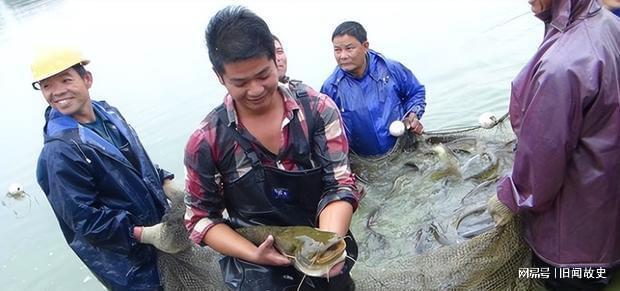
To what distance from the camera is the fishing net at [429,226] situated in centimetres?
296

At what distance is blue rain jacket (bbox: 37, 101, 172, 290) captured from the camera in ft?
9.30

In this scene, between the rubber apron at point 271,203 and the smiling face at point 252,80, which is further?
the rubber apron at point 271,203

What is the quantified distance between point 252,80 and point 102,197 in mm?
1592

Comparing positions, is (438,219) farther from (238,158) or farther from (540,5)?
(238,158)

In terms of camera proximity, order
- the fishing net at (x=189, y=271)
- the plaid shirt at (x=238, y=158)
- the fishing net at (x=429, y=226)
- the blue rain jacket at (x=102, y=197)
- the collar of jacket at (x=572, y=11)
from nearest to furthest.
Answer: the plaid shirt at (x=238, y=158) < the collar of jacket at (x=572, y=11) < the blue rain jacket at (x=102, y=197) < the fishing net at (x=429, y=226) < the fishing net at (x=189, y=271)

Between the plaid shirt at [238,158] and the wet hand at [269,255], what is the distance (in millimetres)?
324

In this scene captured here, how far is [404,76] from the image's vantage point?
4.93 meters

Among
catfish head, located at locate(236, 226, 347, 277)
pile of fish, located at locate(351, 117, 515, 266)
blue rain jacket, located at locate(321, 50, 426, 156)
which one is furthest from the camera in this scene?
blue rain jacket, located at locate(321, 50, 426, 156)

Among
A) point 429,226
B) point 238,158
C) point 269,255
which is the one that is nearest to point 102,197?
point 238,158

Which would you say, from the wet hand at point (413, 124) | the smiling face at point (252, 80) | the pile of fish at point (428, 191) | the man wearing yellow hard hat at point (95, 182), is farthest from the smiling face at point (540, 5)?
the man wearing yellow hard hat at point (95, 182)

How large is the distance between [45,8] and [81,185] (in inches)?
1100

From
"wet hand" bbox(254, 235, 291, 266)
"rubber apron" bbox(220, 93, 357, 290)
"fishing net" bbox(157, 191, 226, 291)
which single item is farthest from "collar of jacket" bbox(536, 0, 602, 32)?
"fishing net" bbox(157, 191, 226, 291)

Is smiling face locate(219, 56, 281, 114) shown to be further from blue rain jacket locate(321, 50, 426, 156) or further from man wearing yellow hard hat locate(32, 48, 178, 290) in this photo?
blue rain jacket locate(321, 50, 426, 156)

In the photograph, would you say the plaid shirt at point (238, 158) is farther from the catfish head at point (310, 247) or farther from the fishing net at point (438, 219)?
the fishing net at point (438, 219)
